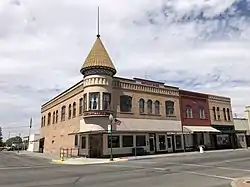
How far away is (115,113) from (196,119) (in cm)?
1522

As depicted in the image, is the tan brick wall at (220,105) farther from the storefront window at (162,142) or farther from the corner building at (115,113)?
the storefront window at (162,142)

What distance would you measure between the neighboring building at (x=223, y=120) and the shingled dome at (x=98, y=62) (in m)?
20.3

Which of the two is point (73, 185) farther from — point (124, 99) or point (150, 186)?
point (124, 99)

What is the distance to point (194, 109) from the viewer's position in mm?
43969

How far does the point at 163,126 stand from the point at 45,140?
2397 cm

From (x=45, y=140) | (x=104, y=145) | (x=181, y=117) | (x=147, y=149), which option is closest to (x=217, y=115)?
(x=181, y=117)

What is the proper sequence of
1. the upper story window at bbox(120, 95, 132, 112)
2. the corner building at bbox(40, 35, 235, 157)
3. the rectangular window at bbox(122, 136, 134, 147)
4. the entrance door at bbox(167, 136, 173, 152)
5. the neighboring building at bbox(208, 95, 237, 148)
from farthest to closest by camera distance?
the neighboring building at bbox(208, 95, 237, 148)
the entrance door at bbox(167, 136, 173, 152)
the upper story window at bbox(120, 95, 132, 112)
the rectangular window at bbox(122, 136, 134, 147)
the corner building at bbox(40, 35, 235, 157)

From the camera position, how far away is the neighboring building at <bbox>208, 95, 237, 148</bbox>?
153ft

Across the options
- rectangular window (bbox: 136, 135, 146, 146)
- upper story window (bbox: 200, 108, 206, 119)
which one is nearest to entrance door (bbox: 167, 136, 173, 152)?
rectangular window (bbox: 136, 135, 146, 146)

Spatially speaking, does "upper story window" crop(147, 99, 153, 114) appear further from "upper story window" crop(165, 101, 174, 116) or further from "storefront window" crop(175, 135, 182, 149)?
"storefront window" crop(175, 135, 182, 149)

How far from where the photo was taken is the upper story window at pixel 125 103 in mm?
35219

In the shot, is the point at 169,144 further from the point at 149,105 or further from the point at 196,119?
the point at 196,119

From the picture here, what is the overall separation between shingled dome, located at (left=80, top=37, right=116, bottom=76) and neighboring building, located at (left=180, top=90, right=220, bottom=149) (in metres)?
13.4

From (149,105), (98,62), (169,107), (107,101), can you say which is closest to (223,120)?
(169,107)
